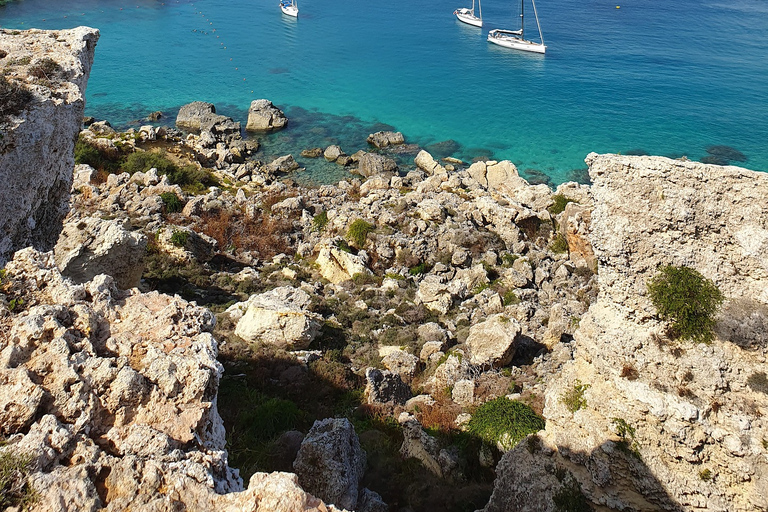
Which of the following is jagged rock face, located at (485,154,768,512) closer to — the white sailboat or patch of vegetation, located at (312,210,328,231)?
patch of vegetation, located at (312,210,328,231)

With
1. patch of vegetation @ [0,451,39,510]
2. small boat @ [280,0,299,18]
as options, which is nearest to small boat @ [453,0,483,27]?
small boat @ [280,0,299,18]

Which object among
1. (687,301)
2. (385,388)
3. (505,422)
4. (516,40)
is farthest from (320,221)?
(516,40)

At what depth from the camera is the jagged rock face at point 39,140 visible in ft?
35.2

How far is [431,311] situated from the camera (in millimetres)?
19766

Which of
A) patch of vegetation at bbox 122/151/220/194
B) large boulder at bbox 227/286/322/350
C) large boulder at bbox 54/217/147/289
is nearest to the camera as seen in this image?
large boulder at bbox 54/217/147/289

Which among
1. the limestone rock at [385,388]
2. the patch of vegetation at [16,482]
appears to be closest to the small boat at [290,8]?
the limestone rock at [385,388]

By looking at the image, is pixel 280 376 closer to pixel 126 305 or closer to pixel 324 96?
pixel 126 305

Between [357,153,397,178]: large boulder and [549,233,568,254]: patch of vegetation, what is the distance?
17313 mm

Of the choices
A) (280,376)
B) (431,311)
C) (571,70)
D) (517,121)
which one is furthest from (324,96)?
(280,376)

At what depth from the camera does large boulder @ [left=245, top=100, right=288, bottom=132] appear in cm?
4778

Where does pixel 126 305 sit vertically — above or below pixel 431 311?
above

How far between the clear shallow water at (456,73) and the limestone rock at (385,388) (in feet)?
87.0

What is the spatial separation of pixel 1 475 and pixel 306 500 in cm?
319

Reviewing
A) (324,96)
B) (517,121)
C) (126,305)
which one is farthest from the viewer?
(324,96)
